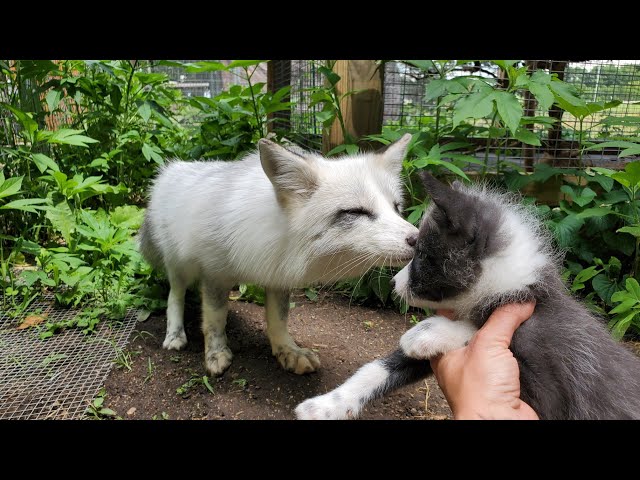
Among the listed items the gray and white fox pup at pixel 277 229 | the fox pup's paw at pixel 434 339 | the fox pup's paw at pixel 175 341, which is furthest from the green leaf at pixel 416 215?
the fox pup's paw at pixel 175 341

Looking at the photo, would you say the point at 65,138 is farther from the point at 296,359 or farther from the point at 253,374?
the point at 296,359

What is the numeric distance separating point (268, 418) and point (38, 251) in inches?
77.0

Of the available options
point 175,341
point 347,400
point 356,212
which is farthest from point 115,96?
point 347,400

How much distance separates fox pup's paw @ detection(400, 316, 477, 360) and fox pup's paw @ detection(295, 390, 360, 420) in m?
0.29

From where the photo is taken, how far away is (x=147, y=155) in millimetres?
3666

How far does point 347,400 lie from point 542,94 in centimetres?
181

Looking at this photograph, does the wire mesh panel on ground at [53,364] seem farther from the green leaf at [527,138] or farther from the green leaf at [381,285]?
the green leaf at [527,138]

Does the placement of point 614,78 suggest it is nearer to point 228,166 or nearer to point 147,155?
point 228,166

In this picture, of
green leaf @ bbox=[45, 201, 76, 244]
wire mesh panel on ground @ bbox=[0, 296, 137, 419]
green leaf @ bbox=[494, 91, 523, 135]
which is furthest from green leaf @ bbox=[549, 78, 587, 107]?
green leaf @ bbox=[45, 201, 76, 244]

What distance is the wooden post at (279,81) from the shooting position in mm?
4555

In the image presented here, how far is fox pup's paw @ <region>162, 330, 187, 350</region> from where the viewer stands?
2.45 m

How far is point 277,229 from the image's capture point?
1.90 metres

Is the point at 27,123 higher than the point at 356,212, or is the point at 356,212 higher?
the point at 27,123

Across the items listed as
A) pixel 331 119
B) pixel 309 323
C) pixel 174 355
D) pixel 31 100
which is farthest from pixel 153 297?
pixel 31 100
